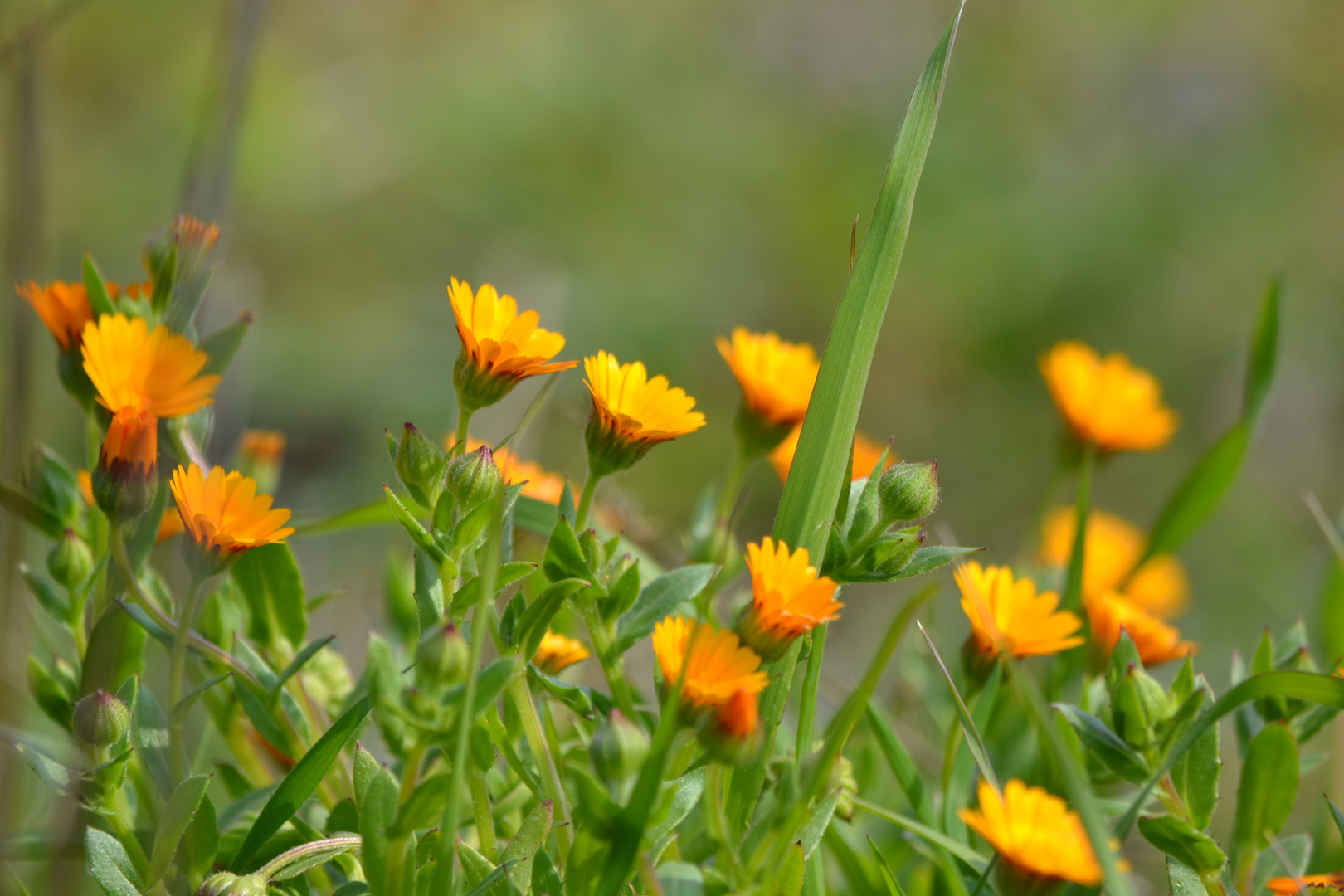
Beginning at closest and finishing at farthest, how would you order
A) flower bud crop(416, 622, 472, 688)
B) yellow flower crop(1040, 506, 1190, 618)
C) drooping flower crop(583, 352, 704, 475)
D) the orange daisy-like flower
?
flower bud crop(416, 622, 472, 688) → the orange daisy-like flower → drooping flower crop(583, 352, 704, 475) → yellow flower crop(1040, 506, 1190, 618)

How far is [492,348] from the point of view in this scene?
2.54 feet

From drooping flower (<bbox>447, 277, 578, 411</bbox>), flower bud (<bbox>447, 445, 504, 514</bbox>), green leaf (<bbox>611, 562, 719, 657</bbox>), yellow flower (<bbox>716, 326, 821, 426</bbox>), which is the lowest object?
green leaf (<bbox>611, 562, 719, 657</bbox>)

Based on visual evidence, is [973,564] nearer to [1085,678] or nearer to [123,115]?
[1085,678]

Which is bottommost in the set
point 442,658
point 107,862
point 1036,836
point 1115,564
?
point 1115,564

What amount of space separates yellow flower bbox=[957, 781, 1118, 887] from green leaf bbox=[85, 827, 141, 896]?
51 cm

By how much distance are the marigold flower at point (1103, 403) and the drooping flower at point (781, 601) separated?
0.86 metres

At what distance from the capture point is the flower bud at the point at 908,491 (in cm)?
79

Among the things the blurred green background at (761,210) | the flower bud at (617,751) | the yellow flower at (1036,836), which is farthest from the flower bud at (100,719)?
the blurred green background at (761,210)

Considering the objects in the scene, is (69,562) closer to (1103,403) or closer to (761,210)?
(1103,403)

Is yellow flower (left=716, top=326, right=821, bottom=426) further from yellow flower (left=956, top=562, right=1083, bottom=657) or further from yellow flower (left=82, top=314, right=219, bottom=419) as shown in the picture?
yellow flower (left=82, top=314, right=219, bottom=419)

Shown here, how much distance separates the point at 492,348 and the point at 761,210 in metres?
3.14

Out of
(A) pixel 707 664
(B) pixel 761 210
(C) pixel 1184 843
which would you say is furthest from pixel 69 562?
(B) pixel 761 210

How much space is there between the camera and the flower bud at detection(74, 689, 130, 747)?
653 millimetres

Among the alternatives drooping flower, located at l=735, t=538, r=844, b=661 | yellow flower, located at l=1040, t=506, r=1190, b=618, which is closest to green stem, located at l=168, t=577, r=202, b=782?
drooping flower, located at l=735, t=538, r=844, b=661
